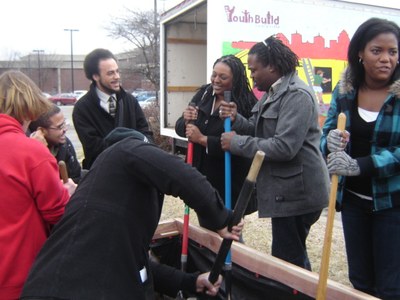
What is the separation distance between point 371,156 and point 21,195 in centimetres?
163

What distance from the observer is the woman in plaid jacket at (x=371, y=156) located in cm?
212

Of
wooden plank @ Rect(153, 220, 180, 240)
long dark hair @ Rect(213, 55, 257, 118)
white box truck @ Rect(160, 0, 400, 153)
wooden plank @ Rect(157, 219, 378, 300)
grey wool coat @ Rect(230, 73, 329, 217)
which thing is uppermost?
white box truck @ Rect(160, 0, 400, 153)

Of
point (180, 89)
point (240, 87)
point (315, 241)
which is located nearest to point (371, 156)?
point (240, 87)

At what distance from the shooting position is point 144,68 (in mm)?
22391

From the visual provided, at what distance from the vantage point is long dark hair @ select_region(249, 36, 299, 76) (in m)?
2.68

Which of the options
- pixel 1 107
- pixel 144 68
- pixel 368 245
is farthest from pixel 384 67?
pixel 144 68

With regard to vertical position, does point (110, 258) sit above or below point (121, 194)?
below

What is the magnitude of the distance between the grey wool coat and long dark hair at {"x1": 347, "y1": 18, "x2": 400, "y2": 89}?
289mm

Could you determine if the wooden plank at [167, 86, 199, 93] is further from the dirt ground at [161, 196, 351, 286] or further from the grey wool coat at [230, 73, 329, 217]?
the grey wool coat at [230, 73, 329, 217]

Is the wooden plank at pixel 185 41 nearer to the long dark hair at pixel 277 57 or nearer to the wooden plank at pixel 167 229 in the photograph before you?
the wooden plank at pixel 167 229

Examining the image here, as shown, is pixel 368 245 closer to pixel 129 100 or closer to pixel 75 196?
pixel 75 196

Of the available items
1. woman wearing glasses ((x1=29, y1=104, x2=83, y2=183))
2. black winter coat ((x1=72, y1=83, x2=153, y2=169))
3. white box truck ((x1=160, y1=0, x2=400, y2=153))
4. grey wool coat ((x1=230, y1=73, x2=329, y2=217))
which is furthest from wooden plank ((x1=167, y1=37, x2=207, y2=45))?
grey wool coat ((x1=230, y1=73, x2=329, y2=217))

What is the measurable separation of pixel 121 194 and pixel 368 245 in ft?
4.52

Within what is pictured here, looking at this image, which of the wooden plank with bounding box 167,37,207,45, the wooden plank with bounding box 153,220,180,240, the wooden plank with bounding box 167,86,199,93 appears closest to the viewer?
the wooden plank with bounding box 153,220,180,240
